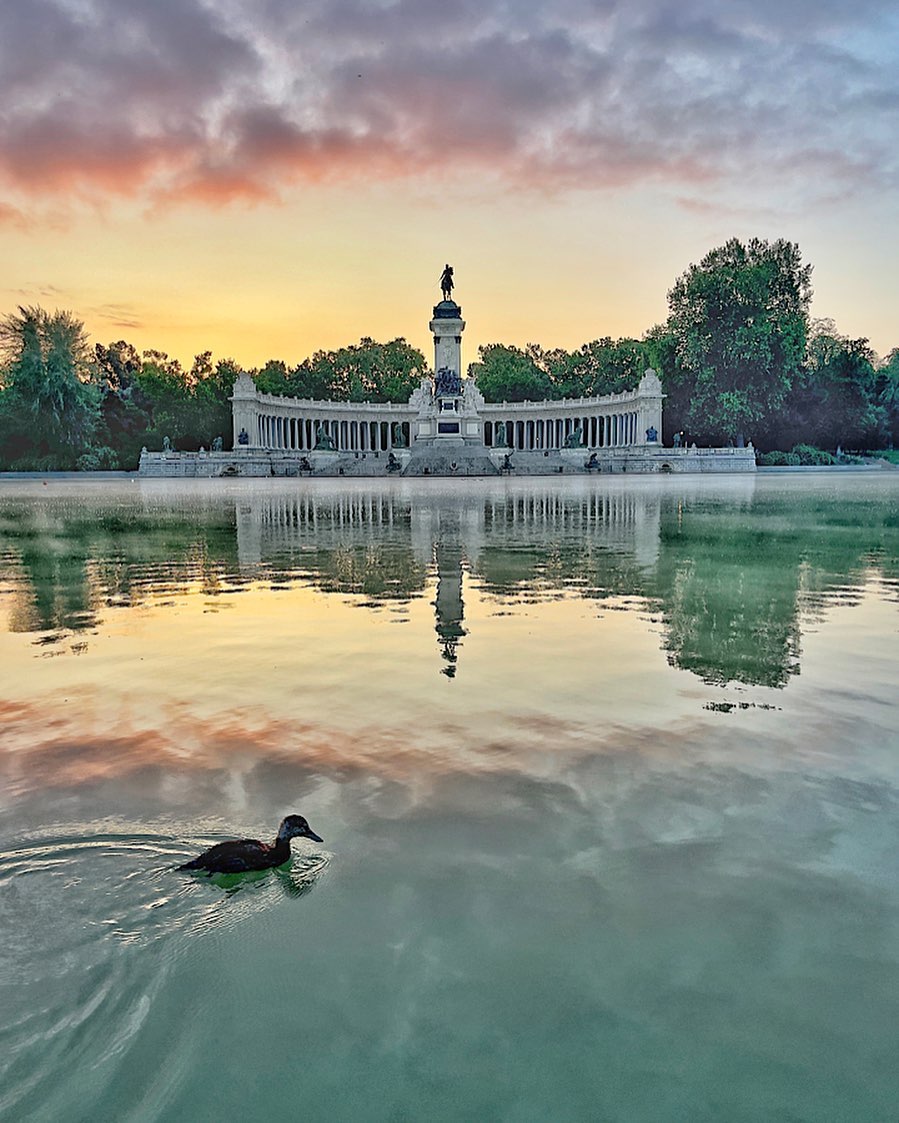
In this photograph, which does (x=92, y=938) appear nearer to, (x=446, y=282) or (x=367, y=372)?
(x=446, y=282)

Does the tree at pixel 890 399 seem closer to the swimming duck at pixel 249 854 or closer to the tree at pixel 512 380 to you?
the tree at pixel 512 380

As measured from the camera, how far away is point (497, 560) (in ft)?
50.5

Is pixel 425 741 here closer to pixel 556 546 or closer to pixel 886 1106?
pixel 886 1106

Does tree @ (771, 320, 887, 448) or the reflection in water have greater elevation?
tree @ (771, 320, 887, 448)

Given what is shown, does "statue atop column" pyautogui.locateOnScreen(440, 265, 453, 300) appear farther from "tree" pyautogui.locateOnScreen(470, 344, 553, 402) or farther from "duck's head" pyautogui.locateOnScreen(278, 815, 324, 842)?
"duck's head" pyautogui.locateOnScreen(278, 815, 324, 842)

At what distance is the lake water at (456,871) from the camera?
3.08 metres

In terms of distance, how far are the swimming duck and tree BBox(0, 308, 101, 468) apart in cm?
8258

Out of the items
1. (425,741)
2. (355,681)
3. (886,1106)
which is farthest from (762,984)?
(355,681)

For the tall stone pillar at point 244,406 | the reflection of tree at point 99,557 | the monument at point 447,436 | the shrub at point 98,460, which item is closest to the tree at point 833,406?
the monument at point 447,436

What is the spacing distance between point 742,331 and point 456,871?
79.4 meters

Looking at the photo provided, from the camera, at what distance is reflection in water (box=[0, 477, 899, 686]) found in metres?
10.2

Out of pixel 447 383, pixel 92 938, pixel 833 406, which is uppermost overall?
pixel 447 383

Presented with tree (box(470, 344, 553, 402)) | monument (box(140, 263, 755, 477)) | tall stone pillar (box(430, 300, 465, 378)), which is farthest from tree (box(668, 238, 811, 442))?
tree (box(470, 344, 553, 402))

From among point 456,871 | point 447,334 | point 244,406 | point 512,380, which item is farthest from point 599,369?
point 456,871
